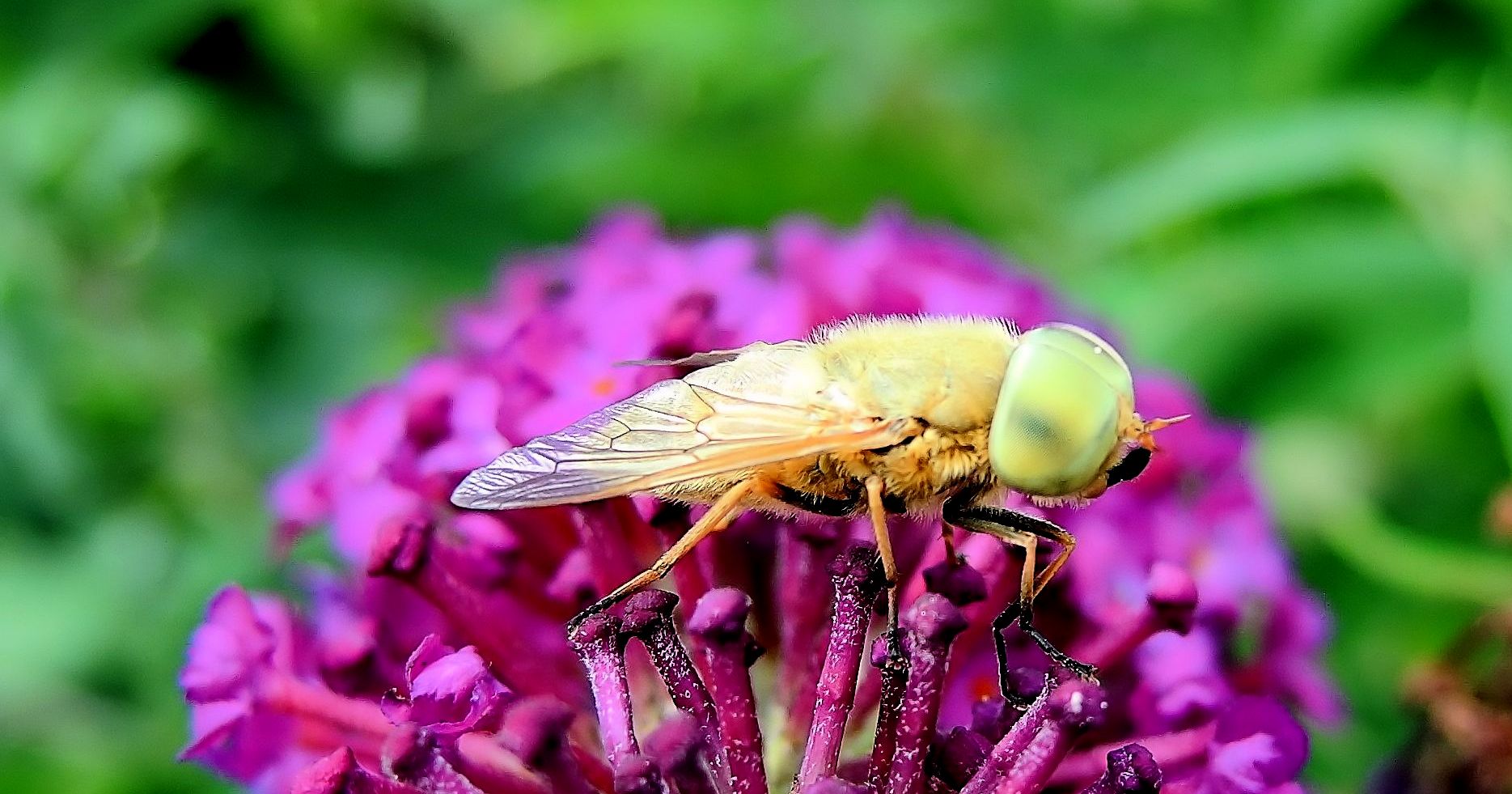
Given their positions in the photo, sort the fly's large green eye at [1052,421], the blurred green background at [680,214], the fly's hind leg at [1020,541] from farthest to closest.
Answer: the blurred green background at [680,214]
the fly's hind leg at [1020,541]
the fly's large green eye at [1052,421]

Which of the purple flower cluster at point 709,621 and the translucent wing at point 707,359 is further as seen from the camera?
the translucent wing at point 707,359

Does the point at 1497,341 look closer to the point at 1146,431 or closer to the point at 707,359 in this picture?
the point at 1146,431

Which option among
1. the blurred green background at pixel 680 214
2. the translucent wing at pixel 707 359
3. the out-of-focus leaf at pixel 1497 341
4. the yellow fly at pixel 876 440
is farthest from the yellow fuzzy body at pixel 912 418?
the blurred green background at pixel 680 214

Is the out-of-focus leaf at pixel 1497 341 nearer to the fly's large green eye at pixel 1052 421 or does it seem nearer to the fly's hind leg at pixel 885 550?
the fly's large green eye at pixel 1052 421

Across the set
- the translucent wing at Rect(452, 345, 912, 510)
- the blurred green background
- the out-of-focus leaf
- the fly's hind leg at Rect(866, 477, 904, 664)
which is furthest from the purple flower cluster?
the blurred green background

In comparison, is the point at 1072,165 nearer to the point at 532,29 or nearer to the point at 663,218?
the point at 663,218

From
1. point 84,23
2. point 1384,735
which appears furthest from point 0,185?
point 1384,735

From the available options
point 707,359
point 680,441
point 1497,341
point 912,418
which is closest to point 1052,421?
point 912,418

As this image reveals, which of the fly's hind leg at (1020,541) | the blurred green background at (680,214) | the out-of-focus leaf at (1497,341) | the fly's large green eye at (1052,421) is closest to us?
the fly's large green eye at (1052,421)
